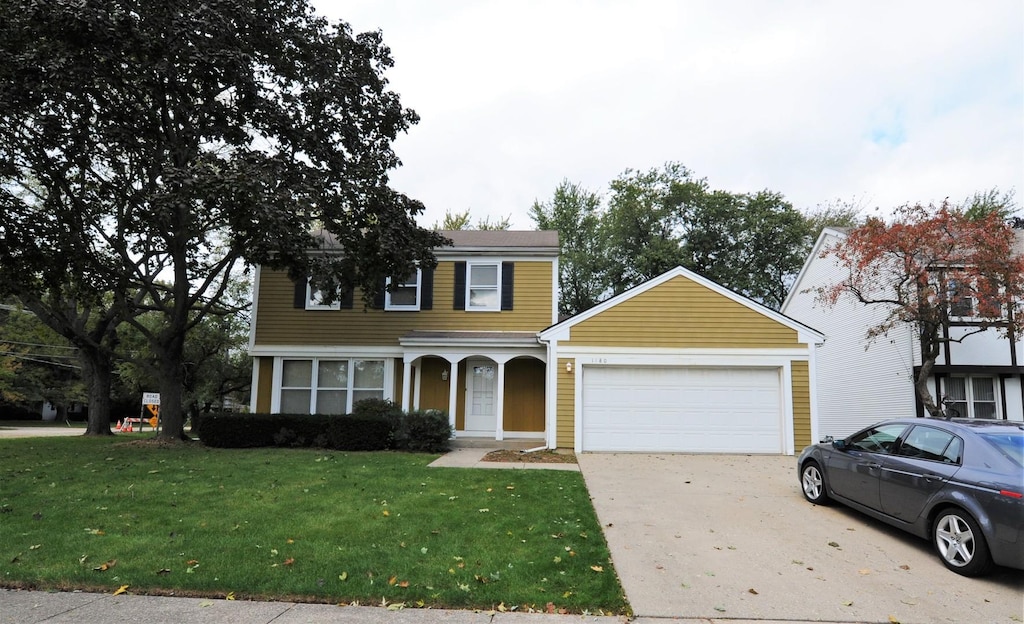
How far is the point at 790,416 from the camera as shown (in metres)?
12.7

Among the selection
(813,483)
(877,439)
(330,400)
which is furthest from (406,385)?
(877,439)

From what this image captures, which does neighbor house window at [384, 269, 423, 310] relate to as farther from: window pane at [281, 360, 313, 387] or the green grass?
the green grass

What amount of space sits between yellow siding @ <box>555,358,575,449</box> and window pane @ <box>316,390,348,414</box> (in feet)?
20.4

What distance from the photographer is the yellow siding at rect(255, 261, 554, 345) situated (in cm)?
1574

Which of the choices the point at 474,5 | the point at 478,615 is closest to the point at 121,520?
the point at 478,615

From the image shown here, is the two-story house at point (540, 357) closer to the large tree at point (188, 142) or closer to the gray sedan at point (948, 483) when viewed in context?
the large tree at point (188, 142)

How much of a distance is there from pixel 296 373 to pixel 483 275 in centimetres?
585

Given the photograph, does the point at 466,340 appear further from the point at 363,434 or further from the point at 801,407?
the point at 801,407

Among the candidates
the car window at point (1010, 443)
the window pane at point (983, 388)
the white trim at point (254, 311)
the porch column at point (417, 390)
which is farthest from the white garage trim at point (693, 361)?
the white trim at point (254, 311)

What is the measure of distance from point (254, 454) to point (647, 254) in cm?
2144

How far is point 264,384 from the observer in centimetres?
1586

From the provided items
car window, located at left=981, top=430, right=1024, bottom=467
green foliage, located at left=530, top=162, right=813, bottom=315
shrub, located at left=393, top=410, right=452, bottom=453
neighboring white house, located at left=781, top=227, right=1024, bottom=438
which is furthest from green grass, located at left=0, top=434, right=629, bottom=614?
green foliage, located at left=530, top=162, right=813, bottom=315

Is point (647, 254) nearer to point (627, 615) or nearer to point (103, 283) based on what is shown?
point (103, 283)

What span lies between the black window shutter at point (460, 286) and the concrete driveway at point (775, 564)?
833 centimetres
